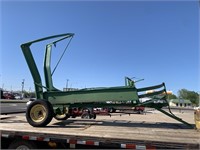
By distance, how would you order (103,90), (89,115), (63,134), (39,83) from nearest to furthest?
1. (63,134)
2. (103,90)
3. (39,83)
4. (89,115)

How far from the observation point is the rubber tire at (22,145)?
17.4 ft

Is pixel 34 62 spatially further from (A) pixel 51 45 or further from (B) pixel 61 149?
(B) pixel 61 149

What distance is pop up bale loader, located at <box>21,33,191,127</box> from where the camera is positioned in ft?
21.6

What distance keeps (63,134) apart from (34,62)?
3.57 meters

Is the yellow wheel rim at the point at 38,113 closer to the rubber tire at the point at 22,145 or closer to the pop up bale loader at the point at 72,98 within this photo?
the pop up bale loader at the point at 72,98

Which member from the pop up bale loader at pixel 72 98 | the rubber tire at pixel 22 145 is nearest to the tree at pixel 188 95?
the pop up bale loader at pixel 72 98

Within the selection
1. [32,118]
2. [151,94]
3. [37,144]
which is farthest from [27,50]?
[151,94]

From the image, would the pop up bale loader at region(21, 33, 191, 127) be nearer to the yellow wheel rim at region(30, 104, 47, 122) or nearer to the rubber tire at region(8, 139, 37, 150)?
the yellow wheel rim at region(30, 104, 47, 122)

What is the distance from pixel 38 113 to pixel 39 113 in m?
0.03

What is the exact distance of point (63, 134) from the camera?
5105mm

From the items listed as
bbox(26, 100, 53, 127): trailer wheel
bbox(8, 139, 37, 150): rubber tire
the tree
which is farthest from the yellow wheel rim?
the tree

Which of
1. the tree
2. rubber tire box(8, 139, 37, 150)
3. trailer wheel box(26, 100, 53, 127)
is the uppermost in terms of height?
the tree

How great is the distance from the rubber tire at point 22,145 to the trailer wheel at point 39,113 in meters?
1.21

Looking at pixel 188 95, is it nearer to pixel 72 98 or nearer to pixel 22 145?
pixel 72 98
